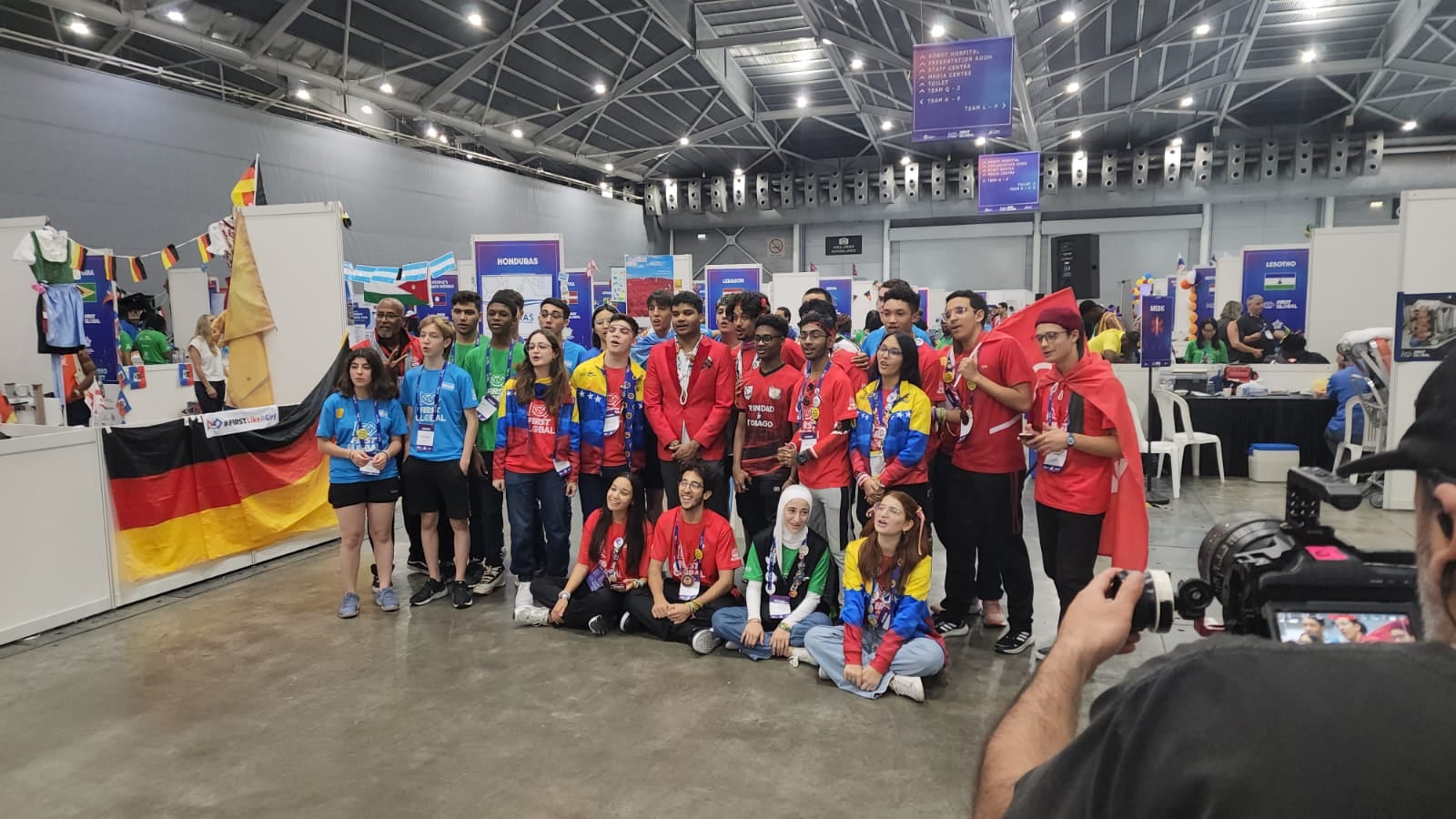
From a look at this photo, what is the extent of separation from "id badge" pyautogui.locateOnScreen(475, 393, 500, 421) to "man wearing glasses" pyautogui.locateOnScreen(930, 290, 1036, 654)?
254 cm

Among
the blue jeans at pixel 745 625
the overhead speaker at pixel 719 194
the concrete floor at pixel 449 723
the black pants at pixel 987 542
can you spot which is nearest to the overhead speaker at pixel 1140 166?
the overhead speaker at pixel 719 194

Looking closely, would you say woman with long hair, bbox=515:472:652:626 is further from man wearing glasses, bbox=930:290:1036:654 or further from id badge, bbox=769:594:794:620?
man wearing glasses, bbox=930:290:1036:654

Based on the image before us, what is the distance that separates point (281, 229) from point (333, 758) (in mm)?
4360

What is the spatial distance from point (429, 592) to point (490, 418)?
1071 mm

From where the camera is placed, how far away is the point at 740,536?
18.9 feet

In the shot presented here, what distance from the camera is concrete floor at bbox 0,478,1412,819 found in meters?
2.60

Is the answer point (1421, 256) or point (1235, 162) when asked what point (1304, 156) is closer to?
point (1235, 162)

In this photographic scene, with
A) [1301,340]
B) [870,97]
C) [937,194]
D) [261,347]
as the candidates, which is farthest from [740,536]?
[937,194]

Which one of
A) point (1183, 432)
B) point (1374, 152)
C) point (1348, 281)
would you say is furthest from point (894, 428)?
point (1374, 152)

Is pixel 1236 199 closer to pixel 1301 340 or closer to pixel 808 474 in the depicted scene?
→ pixel 1301 340

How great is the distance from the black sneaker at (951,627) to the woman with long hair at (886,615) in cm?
46

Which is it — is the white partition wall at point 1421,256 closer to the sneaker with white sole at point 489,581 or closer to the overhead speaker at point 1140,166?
the sneaker with white sole at point 489,581

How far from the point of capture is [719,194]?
782 inches

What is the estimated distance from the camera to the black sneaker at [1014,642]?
12.0 ft
